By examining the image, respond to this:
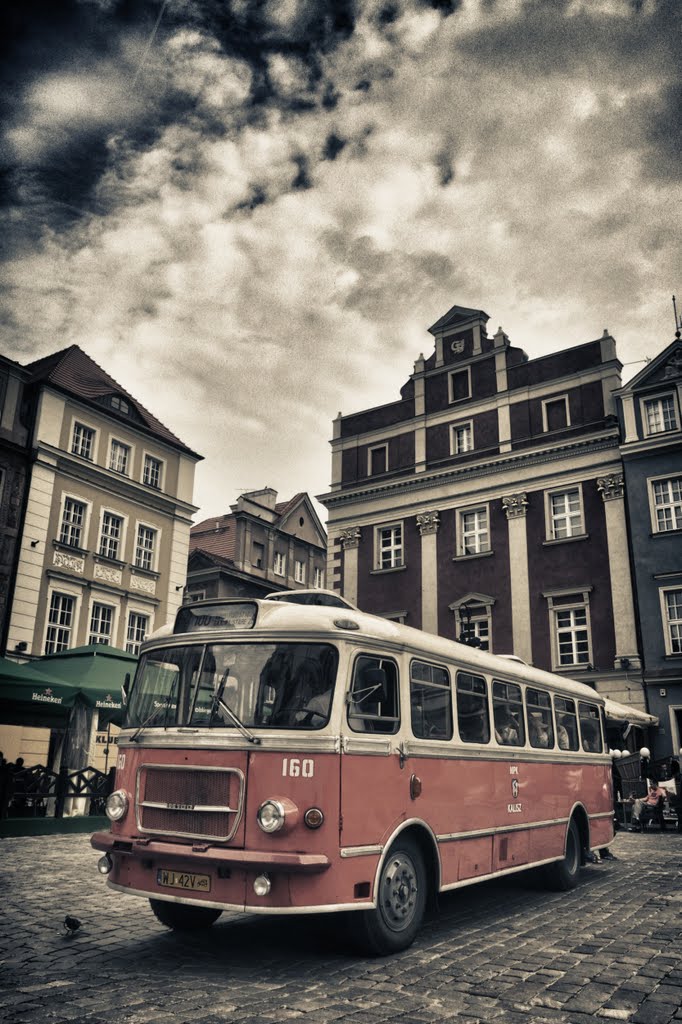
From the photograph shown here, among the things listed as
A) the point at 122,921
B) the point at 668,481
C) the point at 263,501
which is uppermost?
the point at 263,501

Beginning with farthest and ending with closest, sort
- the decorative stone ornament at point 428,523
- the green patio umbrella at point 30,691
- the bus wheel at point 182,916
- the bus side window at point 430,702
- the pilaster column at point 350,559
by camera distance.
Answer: the pilaster column at point 350,559 → the decorative stone ornament at point 428,523 → the green patio umbrella at point 30,691 → the bus side window at point 430,702 → the bus wheel at point 182,916

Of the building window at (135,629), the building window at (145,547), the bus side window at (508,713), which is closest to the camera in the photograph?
the bus side window at (508,713)

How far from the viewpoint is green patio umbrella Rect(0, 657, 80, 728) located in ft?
47.3

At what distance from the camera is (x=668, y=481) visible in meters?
27.0

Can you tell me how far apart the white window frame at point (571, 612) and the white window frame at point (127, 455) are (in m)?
16.4

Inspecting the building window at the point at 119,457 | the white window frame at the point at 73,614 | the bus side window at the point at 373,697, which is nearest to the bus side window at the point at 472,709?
the bus side window at the point at 373,697

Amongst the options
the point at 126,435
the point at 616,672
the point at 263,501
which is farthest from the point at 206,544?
the point at 616,672

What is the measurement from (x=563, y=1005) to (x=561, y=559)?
24.4 metres

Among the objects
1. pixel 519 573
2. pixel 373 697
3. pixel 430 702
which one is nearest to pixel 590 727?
pixel 430 702

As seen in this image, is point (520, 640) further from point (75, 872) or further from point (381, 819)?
point (381, 819)

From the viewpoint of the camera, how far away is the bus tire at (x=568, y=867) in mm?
10477

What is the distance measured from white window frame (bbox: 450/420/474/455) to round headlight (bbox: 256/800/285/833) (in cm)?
2722

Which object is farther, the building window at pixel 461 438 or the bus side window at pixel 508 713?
the building window at pixel 461 438

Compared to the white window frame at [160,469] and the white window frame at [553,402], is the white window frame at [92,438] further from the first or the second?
the white window frame at [553,402]
